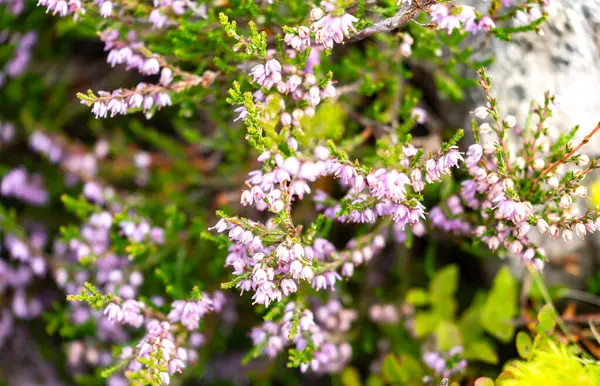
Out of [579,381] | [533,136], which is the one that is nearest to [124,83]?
[533,136]

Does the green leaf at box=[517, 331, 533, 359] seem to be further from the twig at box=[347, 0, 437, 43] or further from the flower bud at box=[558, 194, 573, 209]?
the twig at box=[347, 0, 437, 43]

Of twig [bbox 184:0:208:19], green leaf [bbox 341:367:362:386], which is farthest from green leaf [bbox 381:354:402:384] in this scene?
twig [bbox 184:0:208:19]

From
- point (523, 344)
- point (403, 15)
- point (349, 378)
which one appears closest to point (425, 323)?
point (349, 378)

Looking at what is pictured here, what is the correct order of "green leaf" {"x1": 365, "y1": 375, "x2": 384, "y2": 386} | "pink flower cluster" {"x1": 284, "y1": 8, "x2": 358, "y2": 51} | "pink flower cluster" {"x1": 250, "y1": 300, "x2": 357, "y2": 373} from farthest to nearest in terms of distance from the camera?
"green leaf" {"x1": 365, "y1": 375, "x2": 384, "y2": 386} < "pink flower cluster" {"x1": 250, "y1": 300, "x2": 357, "y2": 373} < "pink flower cluster" {"x1": 284, "y1": 8, "x2": 358, "y2": 51}

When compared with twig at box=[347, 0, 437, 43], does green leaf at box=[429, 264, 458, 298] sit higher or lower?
lower

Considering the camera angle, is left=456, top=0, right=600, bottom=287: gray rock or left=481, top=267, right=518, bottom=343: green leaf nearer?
left=456, top=0, right=600, bottom=287: gray rock

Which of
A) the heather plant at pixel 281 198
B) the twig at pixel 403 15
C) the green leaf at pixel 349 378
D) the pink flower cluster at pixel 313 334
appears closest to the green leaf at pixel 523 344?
the heather plant at pixel 281 198

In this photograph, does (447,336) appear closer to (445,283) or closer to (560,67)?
(445,283)
